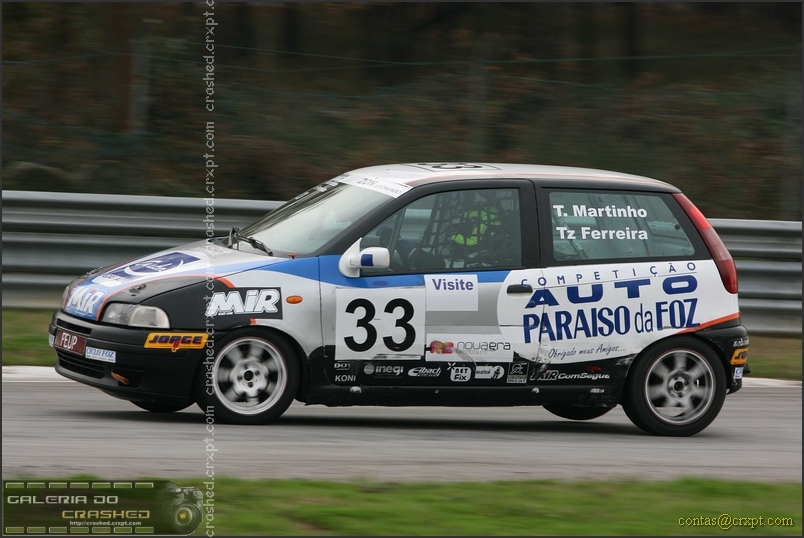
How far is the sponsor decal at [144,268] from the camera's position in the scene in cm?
684

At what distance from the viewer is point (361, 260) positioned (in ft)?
22.4

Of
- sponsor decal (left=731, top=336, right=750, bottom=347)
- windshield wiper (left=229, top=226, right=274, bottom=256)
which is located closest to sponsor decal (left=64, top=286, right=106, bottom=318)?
windshield wiper (left=229, top=226, right=274, bottom=256)

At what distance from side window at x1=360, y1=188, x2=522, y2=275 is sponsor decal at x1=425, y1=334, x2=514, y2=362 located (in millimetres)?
454

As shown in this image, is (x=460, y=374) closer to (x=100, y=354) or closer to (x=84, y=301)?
(x=100, y=354)

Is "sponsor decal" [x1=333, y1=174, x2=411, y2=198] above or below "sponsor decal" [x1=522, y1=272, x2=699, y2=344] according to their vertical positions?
above

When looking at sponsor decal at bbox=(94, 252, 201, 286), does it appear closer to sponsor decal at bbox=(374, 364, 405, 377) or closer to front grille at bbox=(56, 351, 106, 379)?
front grille at bbox=(56, 351, 106, 379)

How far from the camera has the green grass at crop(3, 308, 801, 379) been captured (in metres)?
8.96

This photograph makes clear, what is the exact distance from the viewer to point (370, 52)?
52.0 feet

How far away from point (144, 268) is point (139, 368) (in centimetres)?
74

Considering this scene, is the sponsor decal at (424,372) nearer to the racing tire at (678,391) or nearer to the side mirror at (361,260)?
the side mirror at (361,260)

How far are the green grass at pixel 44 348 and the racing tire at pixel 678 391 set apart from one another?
2753mm

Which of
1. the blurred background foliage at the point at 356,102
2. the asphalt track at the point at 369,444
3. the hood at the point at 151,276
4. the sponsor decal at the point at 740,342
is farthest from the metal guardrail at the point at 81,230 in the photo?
the sponsor decal at the point at 740,342

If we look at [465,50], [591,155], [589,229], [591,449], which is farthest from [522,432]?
[465,50]

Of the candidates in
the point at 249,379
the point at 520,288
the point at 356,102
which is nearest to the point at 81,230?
the point at 249,379
